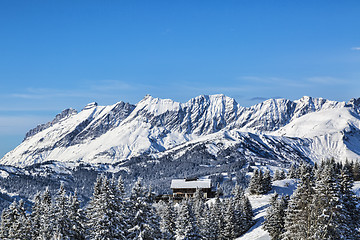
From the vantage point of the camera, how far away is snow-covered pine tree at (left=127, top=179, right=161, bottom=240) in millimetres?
46531

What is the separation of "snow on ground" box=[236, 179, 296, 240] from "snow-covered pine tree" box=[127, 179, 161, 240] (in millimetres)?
57016

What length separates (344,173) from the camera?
57250 millimetres

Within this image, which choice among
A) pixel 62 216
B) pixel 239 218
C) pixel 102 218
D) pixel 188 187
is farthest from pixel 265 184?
pixel 102 218

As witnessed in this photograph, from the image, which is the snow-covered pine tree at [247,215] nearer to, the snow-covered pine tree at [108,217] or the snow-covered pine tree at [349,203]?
the snow-covered pine tree at [349,203]

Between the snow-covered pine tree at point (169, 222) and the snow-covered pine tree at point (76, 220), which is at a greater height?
the snow-covered pine tree at point (76, 220)

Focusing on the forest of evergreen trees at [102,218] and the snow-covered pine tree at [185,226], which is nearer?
the forest of evergreen trees at [102,218]

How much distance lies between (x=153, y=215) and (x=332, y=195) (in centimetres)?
2087

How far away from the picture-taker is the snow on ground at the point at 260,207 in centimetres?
10312

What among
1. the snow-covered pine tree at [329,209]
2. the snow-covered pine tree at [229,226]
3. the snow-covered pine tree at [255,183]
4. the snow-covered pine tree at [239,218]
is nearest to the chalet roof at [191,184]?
the snow-covered pine tree at [255,183]

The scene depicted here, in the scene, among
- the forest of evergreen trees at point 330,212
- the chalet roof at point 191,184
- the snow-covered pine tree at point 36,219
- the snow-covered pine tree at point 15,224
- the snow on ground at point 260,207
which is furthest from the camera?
the chalet roof at point 191,184

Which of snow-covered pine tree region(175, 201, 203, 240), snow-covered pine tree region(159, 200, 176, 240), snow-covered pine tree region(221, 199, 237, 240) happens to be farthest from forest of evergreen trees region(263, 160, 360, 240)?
snow-covered pine tree region(221, 199, 237, 240)

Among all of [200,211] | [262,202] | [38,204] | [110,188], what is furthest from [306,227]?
[262,202]

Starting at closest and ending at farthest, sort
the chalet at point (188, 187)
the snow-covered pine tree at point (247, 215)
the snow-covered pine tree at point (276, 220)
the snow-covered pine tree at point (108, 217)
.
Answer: the snow-covered pine tree at point (108, 217), the snow-covered pine tree at point (276, 220), the snow-covered pine tree at point (247, 215), the chalet at point (188, 187)

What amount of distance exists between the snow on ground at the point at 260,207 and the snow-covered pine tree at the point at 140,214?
57.0 m
